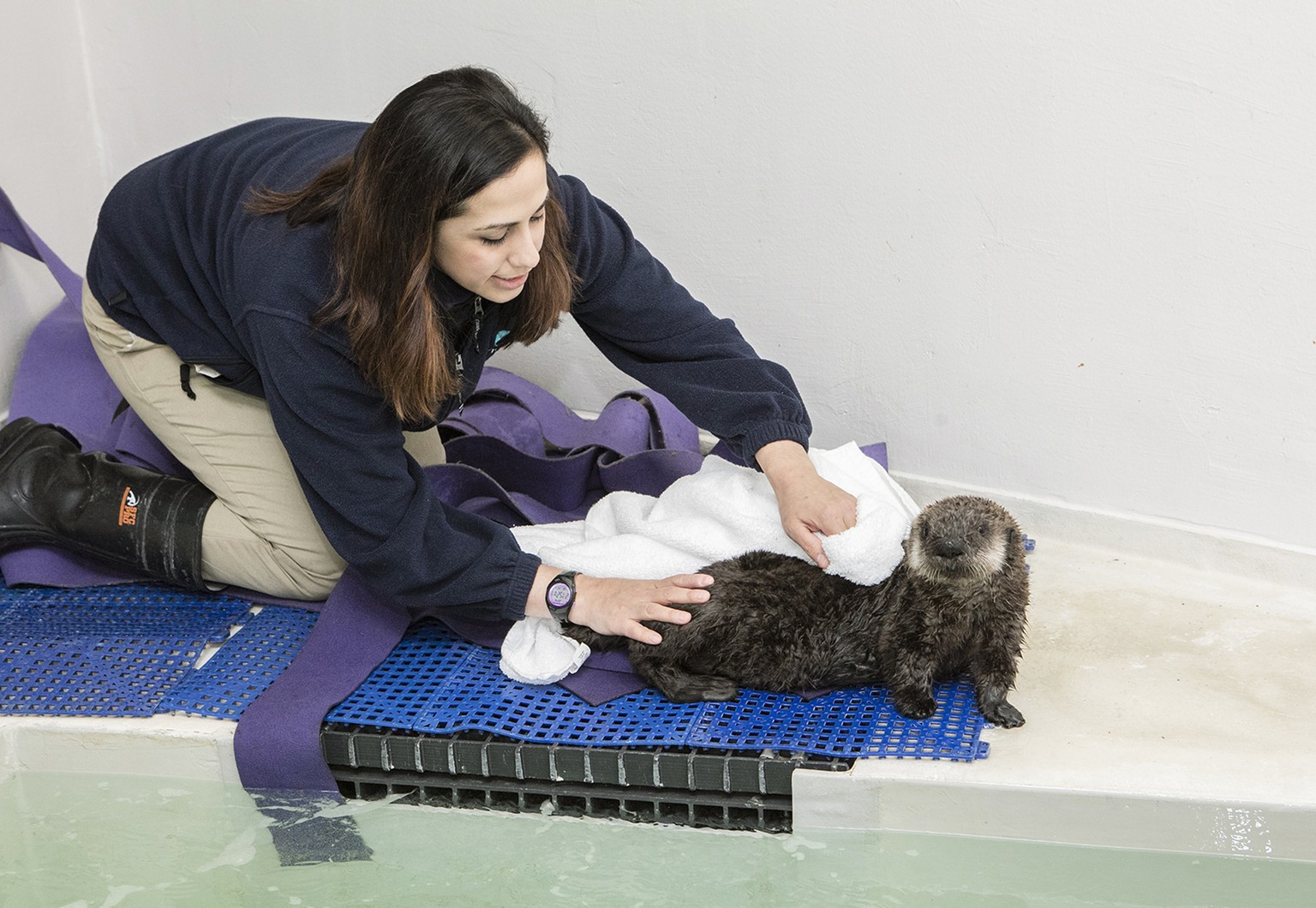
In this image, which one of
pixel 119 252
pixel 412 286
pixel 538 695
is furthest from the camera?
pixel 119 252

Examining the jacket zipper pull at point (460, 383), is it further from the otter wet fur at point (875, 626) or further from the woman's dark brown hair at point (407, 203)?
the otter wet fur at point (875, 626)

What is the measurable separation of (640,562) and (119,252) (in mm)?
1584

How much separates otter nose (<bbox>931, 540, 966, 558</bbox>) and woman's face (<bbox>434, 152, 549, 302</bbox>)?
103 centimetres

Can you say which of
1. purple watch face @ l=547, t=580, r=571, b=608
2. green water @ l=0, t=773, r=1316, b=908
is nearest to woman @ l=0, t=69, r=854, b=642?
purple watch face @ l=547, t=580, r=571, b=608

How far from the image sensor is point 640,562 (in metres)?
3.18

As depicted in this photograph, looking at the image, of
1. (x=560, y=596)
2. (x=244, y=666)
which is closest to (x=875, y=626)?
(x=560, y=596)

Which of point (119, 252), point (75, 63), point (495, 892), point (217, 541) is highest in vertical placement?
point (75, 63)

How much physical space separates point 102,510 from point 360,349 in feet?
4.06

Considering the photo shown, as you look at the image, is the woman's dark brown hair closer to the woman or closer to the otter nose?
the woman

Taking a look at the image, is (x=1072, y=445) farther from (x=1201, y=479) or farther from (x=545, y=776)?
(x=545, y=776)

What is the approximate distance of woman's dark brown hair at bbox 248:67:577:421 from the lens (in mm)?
2520

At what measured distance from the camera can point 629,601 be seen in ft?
9.80

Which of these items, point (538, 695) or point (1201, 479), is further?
point (1201, 479)

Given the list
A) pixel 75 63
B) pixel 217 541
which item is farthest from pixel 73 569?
pixel 75 63
